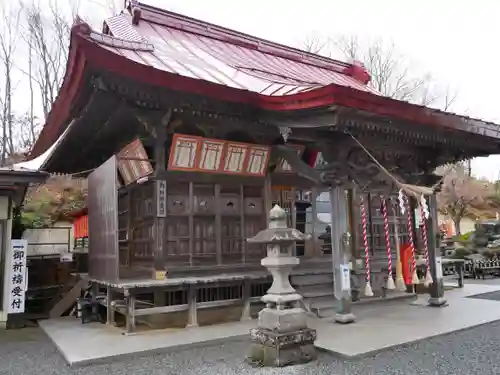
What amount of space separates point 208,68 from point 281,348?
4655 millimetres

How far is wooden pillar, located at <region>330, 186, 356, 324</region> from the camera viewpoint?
6.32 meters

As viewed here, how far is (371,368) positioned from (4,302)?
6348mm

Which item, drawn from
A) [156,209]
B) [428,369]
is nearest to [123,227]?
[156,209]

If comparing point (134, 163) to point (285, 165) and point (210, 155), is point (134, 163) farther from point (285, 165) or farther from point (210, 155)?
point (285, 165)

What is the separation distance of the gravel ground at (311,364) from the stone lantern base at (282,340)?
5.1 inches

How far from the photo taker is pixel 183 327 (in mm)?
6398

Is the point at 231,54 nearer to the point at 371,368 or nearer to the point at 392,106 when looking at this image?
the point at 392,106

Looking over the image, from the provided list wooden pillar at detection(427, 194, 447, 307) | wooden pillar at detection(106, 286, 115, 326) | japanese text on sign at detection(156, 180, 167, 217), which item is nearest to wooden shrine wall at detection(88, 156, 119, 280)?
wooden pillar at detection(106, 286, 115, 326)

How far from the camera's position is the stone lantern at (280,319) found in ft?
14.8

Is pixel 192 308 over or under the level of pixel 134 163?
under

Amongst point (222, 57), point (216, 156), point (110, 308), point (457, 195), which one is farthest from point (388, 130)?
point (457, 195)

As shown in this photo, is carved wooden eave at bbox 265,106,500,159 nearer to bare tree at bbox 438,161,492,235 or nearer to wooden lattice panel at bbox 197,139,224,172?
wooden lattice panel at bbox 197,139,224,172

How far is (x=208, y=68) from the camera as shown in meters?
7.12

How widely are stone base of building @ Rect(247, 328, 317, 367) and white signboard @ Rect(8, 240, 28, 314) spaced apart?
15.7 feet
